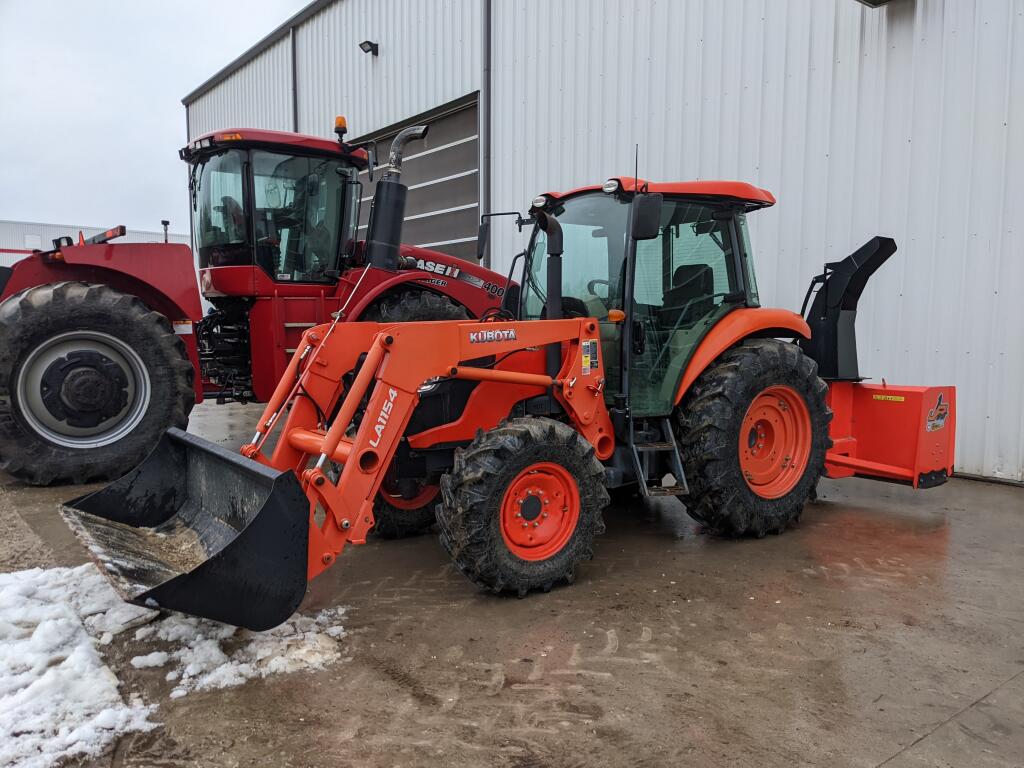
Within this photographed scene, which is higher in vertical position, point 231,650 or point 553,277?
point 553,277

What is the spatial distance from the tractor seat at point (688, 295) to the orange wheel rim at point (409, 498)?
1.74 m

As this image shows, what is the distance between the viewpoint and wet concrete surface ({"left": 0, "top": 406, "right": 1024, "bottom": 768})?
236cm

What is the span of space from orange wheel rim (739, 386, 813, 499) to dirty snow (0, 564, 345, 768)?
→ 2.72m

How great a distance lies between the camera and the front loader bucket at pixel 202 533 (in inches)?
107

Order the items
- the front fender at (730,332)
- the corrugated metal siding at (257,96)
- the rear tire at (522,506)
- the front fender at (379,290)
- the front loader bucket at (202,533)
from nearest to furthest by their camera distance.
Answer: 1. the front loader bucket at (202,533)
2. the rear tire at (522,506)
3. the front fender at (730,332)
4. the front fender at (379,290)
5. the corrugated metal siding at (257,96)

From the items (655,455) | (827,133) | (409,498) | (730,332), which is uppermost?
(827,133)

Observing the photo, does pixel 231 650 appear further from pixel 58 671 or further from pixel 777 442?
pixel 777 442

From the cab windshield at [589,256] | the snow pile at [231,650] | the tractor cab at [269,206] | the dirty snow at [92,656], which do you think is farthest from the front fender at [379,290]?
the snow pile at [231,650]

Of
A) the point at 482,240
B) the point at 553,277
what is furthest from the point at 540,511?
the point at 482,240

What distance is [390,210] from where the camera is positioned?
6484 mm

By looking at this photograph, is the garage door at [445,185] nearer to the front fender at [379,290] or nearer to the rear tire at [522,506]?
the front fender at [379,290]

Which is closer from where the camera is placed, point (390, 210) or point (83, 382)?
point (83, 382)

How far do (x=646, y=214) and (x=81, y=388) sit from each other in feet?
14.9

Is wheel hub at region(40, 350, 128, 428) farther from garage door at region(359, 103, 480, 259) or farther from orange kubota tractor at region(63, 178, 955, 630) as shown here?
garage door at region(359, 103, 480, 259)
